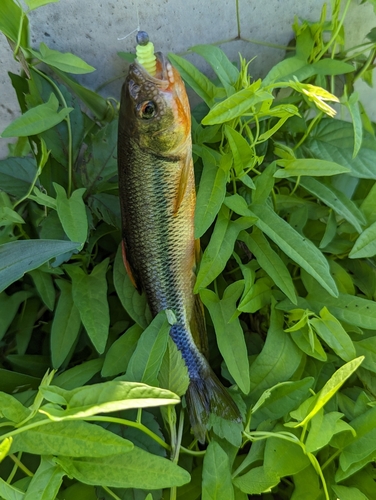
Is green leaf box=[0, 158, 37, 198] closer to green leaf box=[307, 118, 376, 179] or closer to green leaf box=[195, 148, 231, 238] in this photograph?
green leaf box=[195, 148, 231, 238]

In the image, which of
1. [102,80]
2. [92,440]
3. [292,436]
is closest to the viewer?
[92,440]

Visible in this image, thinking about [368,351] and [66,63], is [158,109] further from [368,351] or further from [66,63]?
[368,351]

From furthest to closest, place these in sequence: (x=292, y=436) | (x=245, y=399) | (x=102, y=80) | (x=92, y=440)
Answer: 1. (x=102, y=80)
2. (x=245, y=399)
3. (x=292, y=436)
4. (x=92, y=440)

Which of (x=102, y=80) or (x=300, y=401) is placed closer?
(x=300, y=401)

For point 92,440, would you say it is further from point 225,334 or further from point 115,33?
point 115,33

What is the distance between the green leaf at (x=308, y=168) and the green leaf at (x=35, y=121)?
399 mm

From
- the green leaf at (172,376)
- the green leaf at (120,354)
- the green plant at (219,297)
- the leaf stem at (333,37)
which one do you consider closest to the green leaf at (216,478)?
the green plant at (219,297)

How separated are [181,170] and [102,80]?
34 centimetres

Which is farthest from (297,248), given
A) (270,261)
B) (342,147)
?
(342,147)

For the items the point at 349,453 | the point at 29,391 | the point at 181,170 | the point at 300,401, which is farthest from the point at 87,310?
the point at 349,453

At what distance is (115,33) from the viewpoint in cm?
83

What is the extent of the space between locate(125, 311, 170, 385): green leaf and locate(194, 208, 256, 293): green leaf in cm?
11

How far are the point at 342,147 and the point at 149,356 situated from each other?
21.8 inches

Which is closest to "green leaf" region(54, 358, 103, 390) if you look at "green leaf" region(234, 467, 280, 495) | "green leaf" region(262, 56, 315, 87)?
"green leaf" region(234, 467, 280, 495)
